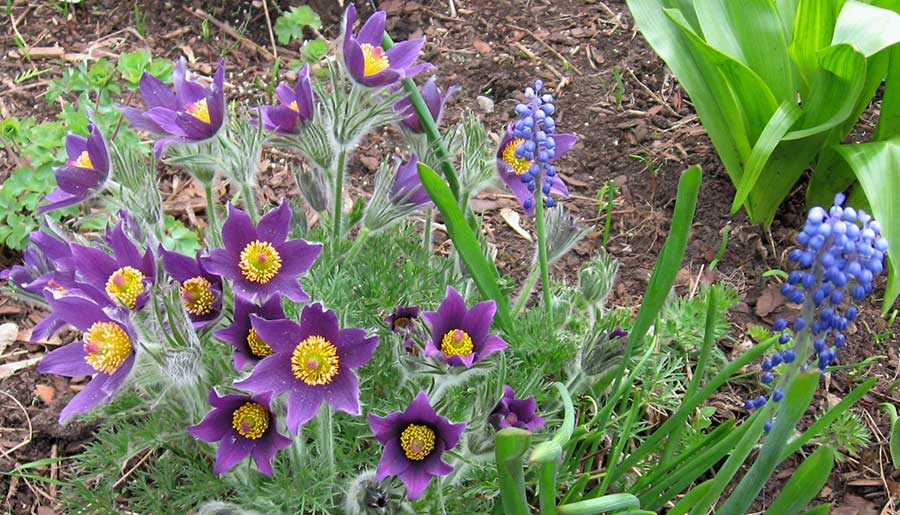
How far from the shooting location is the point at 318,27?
2.82 m

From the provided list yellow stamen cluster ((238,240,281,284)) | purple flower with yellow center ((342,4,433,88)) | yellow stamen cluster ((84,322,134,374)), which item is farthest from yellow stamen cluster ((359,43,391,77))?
yellow stamen cluster ((84,322,134,374))

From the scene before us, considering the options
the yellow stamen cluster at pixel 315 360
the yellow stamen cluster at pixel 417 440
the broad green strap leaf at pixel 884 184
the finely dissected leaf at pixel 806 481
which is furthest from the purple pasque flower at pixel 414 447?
the broad green strap leaf at pixel 884 184

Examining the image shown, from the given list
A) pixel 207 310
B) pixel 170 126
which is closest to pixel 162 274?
pixel 207 310

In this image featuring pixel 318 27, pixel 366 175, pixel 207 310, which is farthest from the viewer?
pixel 318 27

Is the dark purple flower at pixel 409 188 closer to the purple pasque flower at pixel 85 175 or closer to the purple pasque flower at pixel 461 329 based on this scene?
the purple pasque flower at pixel 461 329

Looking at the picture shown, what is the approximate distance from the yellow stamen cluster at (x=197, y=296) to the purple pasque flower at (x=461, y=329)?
311 mm

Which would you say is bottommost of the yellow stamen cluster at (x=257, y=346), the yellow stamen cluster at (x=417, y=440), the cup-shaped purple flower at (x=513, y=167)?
the yellow stamen cluster at (x=417, y=440)

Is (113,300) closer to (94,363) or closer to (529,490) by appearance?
(94,363)

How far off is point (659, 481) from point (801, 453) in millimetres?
598

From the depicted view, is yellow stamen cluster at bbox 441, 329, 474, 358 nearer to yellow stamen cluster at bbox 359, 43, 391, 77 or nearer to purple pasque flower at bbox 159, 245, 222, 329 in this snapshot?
purple pasque flower at bbox 159, 245, 222, 329

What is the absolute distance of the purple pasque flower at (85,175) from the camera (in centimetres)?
139

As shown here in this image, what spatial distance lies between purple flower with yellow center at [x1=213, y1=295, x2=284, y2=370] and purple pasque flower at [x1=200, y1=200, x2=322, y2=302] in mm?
14

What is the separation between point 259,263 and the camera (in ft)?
4.11

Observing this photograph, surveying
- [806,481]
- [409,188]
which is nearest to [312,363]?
[409,188]
